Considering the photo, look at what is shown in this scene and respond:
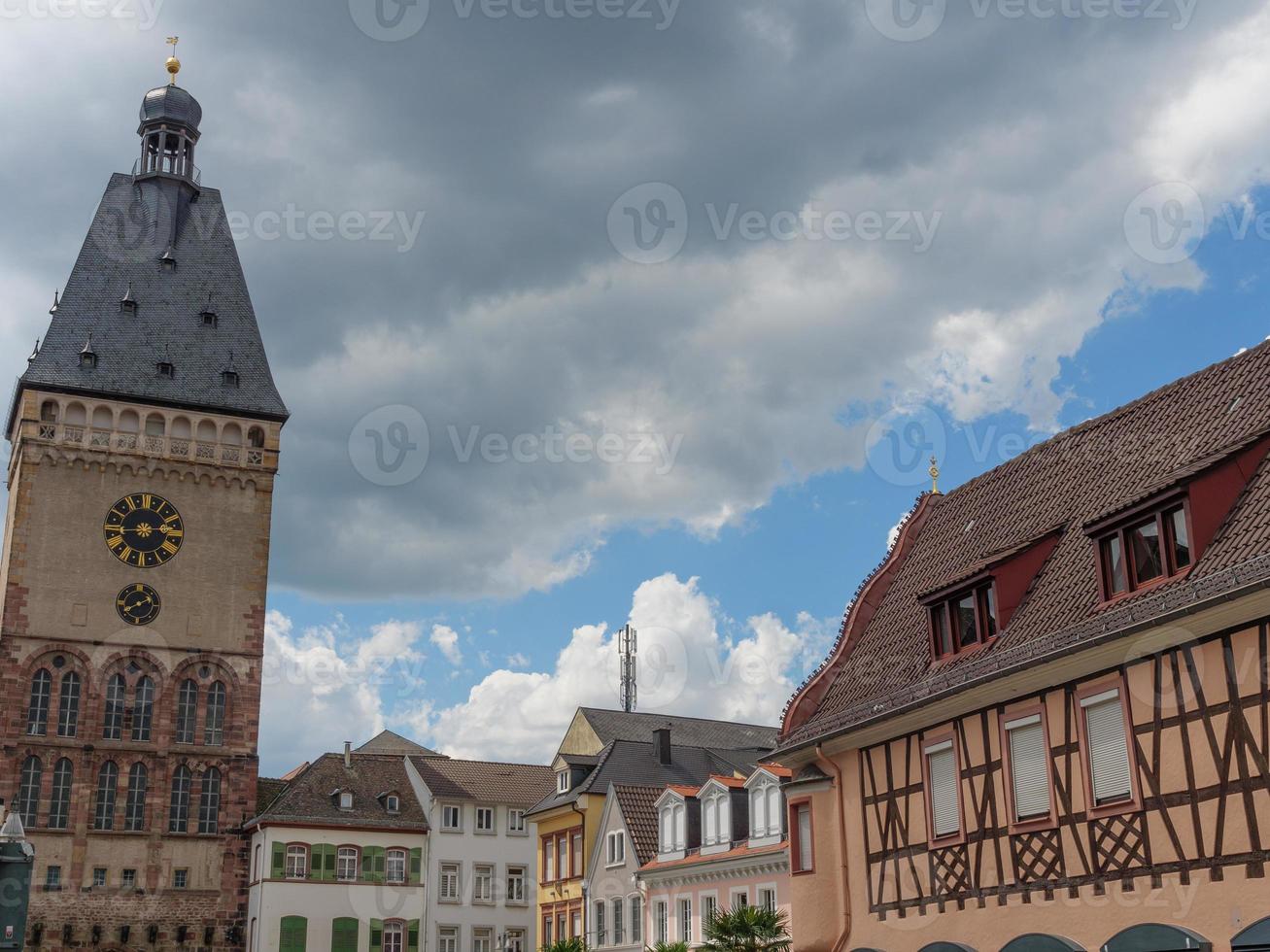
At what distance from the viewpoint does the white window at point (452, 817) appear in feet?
228

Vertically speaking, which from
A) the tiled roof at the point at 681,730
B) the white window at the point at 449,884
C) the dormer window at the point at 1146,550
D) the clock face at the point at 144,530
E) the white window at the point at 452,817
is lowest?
the white window at the point at 449,884

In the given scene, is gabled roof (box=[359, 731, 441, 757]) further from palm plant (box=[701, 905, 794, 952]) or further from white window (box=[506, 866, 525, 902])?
palm plant (box=[701, 905, 794, 952])

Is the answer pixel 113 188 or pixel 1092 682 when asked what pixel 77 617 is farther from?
pixel 1092 682

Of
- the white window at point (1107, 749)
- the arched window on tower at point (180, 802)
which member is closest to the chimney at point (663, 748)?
the arched window on tower at point (180, 802)

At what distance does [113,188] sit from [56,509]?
2065cm

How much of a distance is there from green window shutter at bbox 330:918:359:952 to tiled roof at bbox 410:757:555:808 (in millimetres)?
7518

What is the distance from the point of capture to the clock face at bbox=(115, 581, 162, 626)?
67.1 metres

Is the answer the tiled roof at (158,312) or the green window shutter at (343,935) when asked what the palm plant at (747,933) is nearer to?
the green window shutter at (343,935)

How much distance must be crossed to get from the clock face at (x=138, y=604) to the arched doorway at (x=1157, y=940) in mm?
56377

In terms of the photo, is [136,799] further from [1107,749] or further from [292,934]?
[1107,749]

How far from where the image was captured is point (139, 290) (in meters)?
74.9

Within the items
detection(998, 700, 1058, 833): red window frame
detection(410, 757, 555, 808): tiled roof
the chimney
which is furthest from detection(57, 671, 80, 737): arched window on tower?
detection(998, 700, 1058, 833): red window frame

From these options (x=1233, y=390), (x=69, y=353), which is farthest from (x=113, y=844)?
(x=1233, y=390)

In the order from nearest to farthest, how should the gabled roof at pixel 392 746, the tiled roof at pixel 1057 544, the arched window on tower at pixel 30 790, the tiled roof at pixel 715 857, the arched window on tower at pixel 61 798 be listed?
the tiled roof at pixel 1057 544 < the tiled roof at pixel 715 857 < the arched window on tower at pixel 30 790 < the arched window on tower at pixel 61 798 < the gabled roof at pixel 392 746
